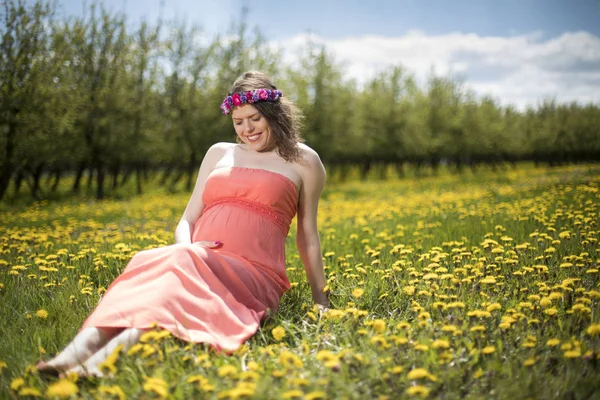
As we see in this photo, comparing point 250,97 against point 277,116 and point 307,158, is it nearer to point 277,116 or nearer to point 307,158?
point 277,116

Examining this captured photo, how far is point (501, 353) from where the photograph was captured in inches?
94.3

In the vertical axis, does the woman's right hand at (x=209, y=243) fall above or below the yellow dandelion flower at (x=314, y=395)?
above

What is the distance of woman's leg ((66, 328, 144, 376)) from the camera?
7.27ft

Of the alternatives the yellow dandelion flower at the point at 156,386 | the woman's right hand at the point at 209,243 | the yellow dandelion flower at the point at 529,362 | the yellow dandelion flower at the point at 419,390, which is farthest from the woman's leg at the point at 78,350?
the yellow dandelion flower at the point at 529,362

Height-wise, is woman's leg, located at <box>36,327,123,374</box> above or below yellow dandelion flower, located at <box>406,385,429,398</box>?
below

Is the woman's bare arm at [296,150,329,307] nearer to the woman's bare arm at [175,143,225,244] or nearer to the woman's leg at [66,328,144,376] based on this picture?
the woman's bare arm at [175,143,225,244]

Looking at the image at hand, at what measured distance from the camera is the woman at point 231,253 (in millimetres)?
2387

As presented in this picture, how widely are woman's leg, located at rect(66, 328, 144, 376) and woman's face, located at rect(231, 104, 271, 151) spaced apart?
5.64 feet

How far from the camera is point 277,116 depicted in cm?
351

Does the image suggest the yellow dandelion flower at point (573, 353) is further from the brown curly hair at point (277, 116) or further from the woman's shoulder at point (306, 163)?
the brown curly hair at point (277, 116)

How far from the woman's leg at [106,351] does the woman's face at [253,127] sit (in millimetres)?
1718

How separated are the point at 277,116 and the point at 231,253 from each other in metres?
1.11

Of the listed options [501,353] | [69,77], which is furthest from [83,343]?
[69,77]

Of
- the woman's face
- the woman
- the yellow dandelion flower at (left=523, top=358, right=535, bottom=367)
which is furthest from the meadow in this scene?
the woman's face
